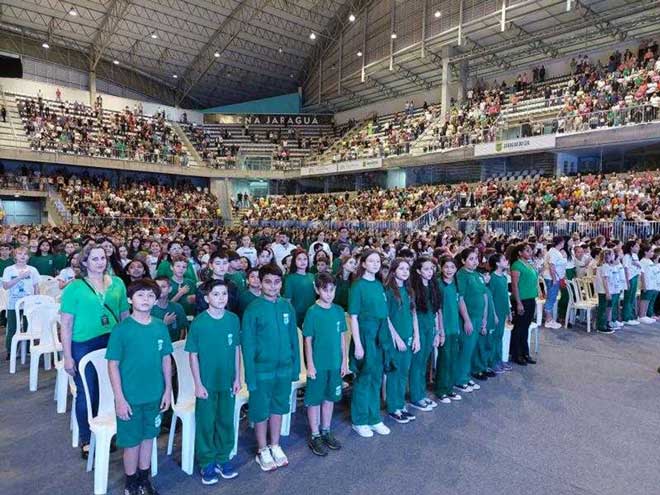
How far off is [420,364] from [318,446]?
1426mm

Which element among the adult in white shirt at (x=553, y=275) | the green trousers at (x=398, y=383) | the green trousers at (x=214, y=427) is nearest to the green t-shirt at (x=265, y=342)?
the green trousers at (x=214, y=427)

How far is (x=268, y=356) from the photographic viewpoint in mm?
3572

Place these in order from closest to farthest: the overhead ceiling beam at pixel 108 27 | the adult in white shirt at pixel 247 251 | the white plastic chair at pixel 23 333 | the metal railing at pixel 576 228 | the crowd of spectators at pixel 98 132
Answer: the white plastic chair at pixel 23 333 → the adult in white shirt at pixel 247 251 → the metal railing at pixel 576 228 → the crowd of spectators at pixel 98 132 → the overhead ceiling beam at pixel 108 27

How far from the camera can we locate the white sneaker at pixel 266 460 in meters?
3.59

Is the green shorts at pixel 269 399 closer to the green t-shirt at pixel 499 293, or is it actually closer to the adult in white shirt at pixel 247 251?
the green t-shirt at pixel 499 293

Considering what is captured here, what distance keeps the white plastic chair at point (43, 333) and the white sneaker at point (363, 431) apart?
342 centimetres

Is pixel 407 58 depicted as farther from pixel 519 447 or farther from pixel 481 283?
pixel 519 447

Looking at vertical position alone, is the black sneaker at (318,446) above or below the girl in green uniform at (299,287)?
below

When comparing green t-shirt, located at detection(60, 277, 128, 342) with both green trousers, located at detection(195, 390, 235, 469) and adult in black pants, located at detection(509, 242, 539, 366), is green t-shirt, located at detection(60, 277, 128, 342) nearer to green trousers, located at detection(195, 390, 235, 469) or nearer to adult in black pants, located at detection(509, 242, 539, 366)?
green trousers, located at detection(195, 390, 235, 469)

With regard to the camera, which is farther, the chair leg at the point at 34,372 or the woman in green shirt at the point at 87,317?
the chair leg at the point at 34,372

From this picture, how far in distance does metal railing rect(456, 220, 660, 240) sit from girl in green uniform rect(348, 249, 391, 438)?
35.0ft

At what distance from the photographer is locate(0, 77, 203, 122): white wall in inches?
1147

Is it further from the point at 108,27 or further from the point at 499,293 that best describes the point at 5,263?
the point at 108,27

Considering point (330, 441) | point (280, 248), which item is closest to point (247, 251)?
point (280, 248)
